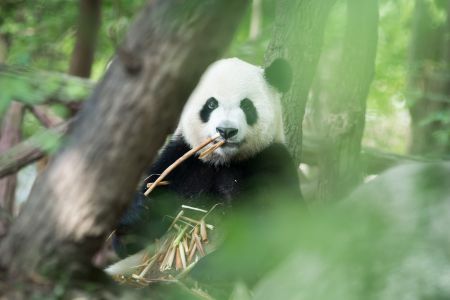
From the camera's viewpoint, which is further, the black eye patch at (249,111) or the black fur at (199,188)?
the black eye patch at (249,111)

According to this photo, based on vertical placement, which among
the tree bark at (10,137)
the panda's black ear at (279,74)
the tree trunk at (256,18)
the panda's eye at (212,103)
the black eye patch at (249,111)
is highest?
A: the tree trunk at (256,18)

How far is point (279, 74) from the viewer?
4.16 meters

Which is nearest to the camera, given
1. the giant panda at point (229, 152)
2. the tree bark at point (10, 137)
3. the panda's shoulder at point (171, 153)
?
the giant panda at point (229, 152)

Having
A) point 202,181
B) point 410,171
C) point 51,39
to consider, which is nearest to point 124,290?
point 410,171

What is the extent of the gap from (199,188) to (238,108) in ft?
1.83

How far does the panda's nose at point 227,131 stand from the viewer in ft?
12.7

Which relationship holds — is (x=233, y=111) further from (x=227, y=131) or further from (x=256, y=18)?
(x=256, y=18)

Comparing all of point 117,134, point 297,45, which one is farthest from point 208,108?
point 117,134

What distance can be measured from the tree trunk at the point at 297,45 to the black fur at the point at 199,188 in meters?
0.55

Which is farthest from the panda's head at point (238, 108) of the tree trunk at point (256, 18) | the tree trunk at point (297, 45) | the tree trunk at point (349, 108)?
the tree trunk at point (256, 18)

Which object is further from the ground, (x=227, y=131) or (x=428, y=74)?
(x=428, y=74)

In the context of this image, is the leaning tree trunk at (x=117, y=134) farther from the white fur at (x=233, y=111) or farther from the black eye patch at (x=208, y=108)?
the black eye patch at (x=208, y=108)

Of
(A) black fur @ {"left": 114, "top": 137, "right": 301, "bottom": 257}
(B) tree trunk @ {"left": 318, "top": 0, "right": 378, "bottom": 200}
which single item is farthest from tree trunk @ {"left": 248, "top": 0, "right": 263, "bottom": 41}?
(A) black fur @ {"left": 114, "top": 137, "right": 301, "bottom": 257}

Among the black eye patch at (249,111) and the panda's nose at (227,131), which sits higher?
the black eye patch at (249,111)
